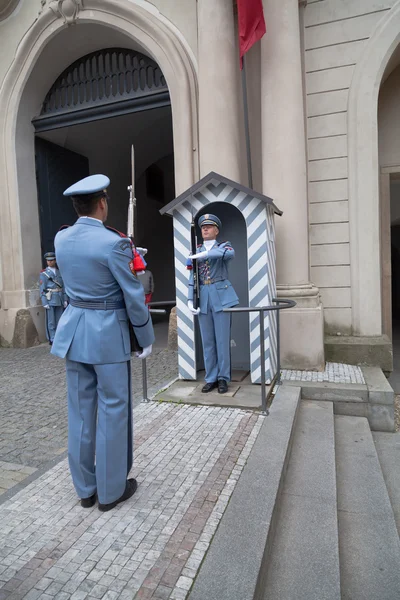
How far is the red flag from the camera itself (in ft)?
18.0

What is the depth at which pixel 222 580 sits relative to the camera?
186 centimetres

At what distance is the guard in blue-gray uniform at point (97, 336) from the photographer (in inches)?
91.0

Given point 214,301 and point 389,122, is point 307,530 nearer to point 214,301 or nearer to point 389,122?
point 214,301

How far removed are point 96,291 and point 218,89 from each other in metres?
4.66

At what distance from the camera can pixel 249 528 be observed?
7.32 ft

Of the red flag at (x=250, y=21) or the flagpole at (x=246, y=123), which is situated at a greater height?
the red flag at (x=250, y=21)

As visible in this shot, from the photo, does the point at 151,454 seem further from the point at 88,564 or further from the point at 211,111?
the point at 211,111

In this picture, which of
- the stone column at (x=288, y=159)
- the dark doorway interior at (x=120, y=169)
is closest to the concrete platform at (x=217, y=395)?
the stone column at (x=288, y=159)

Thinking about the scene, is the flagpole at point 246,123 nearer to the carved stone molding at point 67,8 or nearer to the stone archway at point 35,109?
the stone archway at point 35,109

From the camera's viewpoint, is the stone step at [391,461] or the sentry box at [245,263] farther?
the sentry box at [245,263]

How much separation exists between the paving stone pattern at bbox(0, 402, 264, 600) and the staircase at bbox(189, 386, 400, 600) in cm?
13

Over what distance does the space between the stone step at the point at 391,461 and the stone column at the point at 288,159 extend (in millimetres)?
1342

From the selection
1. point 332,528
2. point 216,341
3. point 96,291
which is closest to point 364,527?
point 332,528

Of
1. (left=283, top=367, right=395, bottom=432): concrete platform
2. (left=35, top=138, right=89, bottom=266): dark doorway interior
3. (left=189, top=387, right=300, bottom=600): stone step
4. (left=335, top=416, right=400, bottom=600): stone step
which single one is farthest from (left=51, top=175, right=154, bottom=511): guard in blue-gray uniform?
(left=35, top=138, right=89, bottom=266): dark doorway interior
